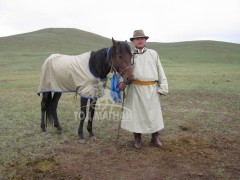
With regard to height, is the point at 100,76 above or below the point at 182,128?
above

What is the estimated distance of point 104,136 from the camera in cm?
606

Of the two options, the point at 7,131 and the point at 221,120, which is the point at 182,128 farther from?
the point at 7,131

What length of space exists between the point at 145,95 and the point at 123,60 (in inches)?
29.4

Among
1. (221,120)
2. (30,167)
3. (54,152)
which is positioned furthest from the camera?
(221,120)

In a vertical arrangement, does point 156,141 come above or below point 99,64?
below

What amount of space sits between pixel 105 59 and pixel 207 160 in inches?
98.4

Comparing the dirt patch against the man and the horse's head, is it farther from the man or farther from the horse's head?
the horse's head

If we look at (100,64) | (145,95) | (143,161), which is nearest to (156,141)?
(143,161)

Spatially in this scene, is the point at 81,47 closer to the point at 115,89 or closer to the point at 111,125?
the point at 111,125

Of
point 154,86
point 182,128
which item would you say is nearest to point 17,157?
point 154,86

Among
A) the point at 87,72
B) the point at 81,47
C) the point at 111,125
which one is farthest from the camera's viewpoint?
the point at 81,47

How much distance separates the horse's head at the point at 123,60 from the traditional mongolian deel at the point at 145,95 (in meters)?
A: 0.26

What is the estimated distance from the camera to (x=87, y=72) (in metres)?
5.44

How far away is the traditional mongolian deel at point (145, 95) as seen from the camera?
196 inches
